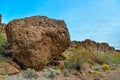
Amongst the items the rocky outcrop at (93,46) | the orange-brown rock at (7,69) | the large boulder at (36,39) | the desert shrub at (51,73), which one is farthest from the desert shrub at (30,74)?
the rocky outcrop at (93,46)

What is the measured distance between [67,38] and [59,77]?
3.26 m

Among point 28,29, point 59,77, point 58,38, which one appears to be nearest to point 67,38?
point 58,38

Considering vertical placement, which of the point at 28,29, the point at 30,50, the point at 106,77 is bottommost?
the point at 106,77

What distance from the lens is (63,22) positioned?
17.6 m

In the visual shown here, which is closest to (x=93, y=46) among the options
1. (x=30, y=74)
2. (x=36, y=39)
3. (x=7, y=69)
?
(x=36, y=39)

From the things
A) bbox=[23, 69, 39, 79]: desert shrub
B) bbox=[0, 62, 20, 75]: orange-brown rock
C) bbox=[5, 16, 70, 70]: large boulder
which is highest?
bbox=[5, 16, 70, 70]: large boulder

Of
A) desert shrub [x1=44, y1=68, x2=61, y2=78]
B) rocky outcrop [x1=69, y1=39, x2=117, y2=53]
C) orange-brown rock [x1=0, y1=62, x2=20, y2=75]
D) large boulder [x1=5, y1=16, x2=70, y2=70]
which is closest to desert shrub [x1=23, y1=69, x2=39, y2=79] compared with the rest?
desert shrub [x1=44, y1=68, x2=61, y2=78]

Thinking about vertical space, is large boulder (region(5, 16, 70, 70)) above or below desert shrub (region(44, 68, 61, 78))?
above

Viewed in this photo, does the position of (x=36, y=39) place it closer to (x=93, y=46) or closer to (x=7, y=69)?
(x=7, y=69)

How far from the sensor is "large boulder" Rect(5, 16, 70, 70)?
15.6 meters

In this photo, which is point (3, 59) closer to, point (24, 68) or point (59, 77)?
point (24, 68)

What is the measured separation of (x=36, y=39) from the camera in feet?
51.8

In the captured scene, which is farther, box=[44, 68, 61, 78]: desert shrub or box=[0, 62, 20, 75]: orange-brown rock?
box=[0, 62, 20, 75]: orange-brown rock

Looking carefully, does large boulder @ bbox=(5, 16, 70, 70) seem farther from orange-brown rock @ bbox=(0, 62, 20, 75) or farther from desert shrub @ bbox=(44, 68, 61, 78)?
desert shrub @ bbox=(44, 68, 61, 78)
